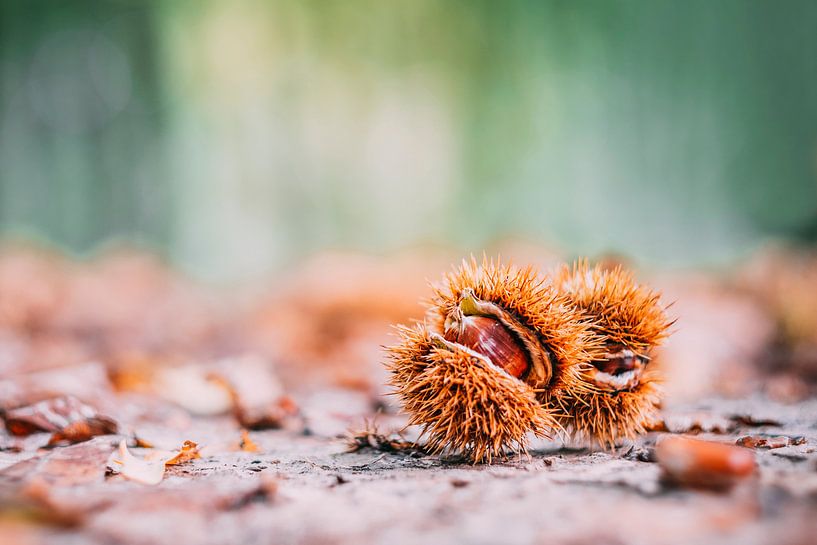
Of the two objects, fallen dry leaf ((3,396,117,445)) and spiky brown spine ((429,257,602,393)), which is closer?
spiky brown spine ((429,257,602,393))

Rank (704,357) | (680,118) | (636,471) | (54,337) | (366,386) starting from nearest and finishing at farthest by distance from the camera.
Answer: (636,471), (366,386), (704,357), (54,337), (680,118)

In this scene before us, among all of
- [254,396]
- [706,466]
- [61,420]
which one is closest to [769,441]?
[706,466]

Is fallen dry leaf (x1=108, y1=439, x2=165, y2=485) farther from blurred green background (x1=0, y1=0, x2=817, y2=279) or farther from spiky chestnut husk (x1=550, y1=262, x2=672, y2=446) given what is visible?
blurred green background (x1=0, y1=0, x2=817, y2=279)

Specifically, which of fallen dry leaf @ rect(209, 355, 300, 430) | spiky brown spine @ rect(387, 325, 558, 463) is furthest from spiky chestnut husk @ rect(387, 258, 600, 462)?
fallen dry leaf @ rect(209, 355, 300, 430)

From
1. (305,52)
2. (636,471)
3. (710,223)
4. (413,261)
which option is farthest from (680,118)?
(636,471)

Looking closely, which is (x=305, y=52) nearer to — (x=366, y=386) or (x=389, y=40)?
(x=389, y=40)

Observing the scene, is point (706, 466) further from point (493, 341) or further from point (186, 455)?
point (186, 455)

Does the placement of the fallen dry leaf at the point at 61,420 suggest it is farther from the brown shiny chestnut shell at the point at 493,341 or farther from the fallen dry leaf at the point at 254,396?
the brown shiny chestnut shell at the point at 493,341
